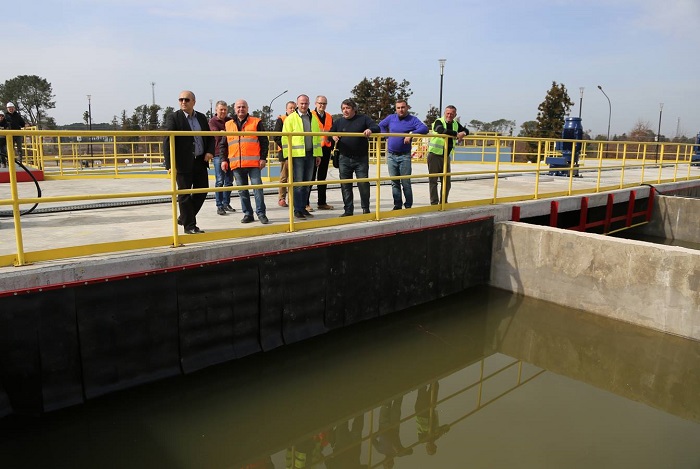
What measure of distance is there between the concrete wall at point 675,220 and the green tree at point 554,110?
27.5m

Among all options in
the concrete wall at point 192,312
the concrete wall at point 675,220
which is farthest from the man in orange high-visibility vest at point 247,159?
the concrete wall at point 675,220

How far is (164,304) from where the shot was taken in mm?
4574

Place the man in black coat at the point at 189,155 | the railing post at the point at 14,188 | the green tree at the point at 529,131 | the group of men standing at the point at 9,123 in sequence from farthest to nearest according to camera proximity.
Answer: the green tree at the point at 529,131 → the group of men standing at the point at 9,123 → the man in black coat at the point at 189,155 → the railing post at the point at 14,188

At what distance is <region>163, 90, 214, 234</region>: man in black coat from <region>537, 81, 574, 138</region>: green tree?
36.3m

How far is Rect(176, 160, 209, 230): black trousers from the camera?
5242mm

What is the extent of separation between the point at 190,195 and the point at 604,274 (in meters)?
5.09

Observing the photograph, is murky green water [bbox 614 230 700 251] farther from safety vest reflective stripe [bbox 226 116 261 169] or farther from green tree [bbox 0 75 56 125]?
green tree [bbox 0 75 56 125]

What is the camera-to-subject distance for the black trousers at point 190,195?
5242 millimetres

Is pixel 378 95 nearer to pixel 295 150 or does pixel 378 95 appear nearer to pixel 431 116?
pixel 431 116

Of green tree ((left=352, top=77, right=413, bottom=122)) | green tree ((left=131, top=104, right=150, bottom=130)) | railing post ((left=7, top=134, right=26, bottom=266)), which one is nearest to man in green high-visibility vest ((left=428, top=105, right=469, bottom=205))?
railing post ((left=7, top=134, right=26, bottom=266))

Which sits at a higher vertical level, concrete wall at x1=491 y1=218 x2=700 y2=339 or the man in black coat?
the man in black coat

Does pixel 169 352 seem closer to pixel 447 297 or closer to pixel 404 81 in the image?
pixel 447 297

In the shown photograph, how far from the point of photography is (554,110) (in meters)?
38.3

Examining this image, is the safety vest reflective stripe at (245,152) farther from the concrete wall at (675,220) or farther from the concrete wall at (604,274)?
the concrete wall at (675,220)
